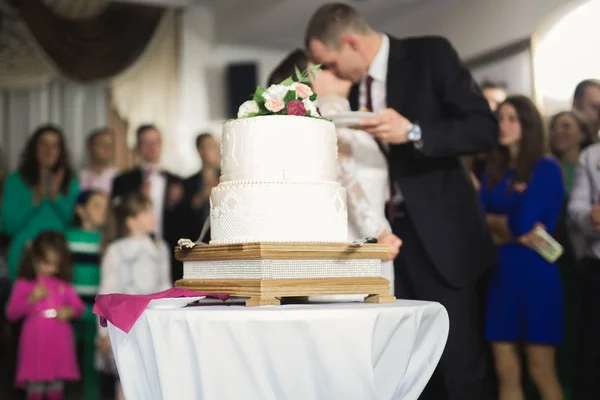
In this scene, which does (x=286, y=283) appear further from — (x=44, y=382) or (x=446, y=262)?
(x=44, y=382)

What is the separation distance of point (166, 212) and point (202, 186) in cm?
35

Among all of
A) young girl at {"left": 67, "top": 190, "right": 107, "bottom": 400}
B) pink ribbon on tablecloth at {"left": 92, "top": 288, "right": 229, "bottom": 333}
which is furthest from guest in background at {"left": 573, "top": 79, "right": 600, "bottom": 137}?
young girl at {"left": 67, "top": 190, "right": 107, "bottom": 400}

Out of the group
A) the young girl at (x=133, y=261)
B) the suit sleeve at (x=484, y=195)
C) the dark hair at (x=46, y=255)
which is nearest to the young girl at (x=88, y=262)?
the dark hair at (x=46, y=255)

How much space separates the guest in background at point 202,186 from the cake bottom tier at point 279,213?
11.7 feet

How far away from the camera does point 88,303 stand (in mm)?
5352

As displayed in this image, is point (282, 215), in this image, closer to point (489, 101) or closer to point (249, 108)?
point (249, 108)

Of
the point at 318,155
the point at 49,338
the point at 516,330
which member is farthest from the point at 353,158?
the point at 49,338

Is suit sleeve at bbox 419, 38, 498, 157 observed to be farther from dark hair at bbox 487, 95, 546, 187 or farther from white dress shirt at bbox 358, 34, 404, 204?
dark hair at bbox 487, 95, 546, 187

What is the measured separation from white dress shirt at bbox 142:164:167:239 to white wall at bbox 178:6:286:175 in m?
2.10

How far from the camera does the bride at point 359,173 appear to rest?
105 inches

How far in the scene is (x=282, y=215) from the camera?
201 cm

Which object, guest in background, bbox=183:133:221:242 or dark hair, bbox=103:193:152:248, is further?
guest in background, bbox=183:133:221:242

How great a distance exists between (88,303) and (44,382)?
31.7 inches

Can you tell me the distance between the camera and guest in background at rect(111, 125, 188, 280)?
5797mm
